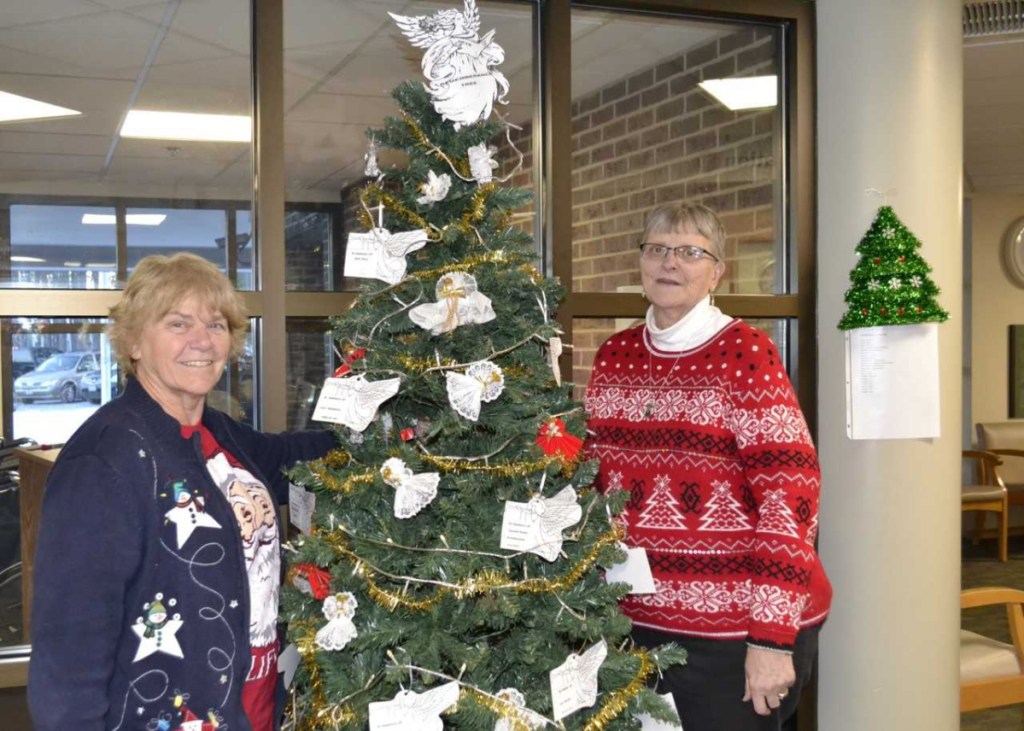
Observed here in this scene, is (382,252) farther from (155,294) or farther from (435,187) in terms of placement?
(155,294)

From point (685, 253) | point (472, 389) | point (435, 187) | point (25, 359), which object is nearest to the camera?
point (472, 389)

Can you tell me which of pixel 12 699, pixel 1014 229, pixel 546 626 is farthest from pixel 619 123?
pixel 1014 229

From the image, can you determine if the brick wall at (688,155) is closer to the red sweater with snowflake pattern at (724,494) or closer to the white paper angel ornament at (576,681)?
the red sweater with snowflake pattern at (724,494)

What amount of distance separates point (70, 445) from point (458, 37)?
104 cm

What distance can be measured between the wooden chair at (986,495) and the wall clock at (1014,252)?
165 cm

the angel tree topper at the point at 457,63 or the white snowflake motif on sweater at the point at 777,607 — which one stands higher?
the angel tree topper at the point at 457,63

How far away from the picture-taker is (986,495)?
674 cm

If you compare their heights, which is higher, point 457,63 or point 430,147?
point 457,63

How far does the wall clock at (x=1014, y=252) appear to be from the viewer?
7938mm

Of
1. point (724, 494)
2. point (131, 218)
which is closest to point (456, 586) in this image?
point (724, 494)

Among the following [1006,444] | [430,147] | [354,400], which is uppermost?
[430,147]

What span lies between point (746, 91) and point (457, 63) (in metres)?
1.53

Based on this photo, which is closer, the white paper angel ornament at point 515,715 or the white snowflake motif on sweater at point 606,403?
the white paper angel ornament at point 515,715

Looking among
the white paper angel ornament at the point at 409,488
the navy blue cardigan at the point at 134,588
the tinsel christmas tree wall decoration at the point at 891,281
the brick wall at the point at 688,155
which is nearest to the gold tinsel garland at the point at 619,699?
the white paper angel ornament at the point at 409,488
